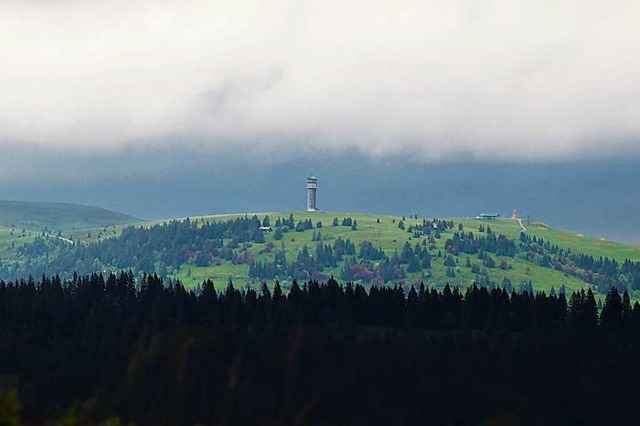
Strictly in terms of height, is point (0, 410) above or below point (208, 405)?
above

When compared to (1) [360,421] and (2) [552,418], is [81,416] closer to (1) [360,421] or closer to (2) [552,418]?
(1) [360,421]

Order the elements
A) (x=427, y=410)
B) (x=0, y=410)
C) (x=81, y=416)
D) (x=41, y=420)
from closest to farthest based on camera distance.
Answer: (x=0, y=410) → (x=81, y=416) → (x=41, y=420) → (x=427, y=410)

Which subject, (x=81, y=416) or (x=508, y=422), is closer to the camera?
(x=81, y=416)

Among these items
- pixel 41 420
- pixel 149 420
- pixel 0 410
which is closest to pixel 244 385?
pixel 149 420

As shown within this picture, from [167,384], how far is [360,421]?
32621 millimetres

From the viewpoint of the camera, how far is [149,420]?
183750 millimetres

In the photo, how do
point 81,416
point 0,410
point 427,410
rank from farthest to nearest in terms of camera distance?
point 427,410 < point 81,416 < point 0,410

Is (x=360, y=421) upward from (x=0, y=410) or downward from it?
downward

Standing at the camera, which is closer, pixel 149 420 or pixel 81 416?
pixel 81 416

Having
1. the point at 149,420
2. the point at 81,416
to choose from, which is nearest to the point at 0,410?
the point at 81,416

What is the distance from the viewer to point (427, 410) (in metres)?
196

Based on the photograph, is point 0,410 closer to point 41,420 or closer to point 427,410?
point 41,420

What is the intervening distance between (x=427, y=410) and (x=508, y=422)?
13843mm

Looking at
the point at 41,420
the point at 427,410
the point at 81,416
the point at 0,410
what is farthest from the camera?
the point at 427,410
